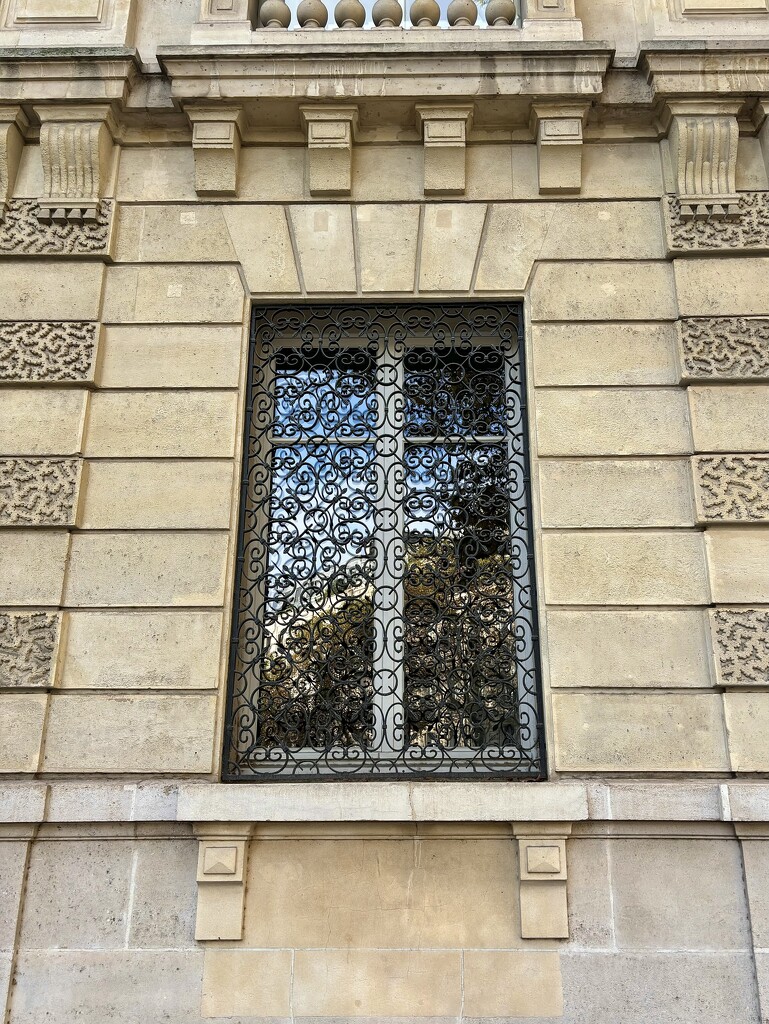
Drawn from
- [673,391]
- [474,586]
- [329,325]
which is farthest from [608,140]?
[474,586]

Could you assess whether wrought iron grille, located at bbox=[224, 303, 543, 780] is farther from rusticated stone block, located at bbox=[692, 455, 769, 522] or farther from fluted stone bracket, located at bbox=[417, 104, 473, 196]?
rusticated stone block, located at bbox=[692, 455, 769, 522]

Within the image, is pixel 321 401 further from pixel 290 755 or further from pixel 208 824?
pixel 208 824

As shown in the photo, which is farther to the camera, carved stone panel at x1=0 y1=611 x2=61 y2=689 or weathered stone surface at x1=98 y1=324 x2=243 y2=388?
weathered stone surface at x1=98 y1=324 x2=243 y2=388

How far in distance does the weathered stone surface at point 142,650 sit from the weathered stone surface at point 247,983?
1491 mm

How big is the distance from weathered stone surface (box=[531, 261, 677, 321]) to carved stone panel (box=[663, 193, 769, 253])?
0.23 metres

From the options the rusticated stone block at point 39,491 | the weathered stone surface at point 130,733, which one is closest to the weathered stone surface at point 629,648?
the weathered stone surface at point 130,733

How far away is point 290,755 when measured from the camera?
5.41 meters

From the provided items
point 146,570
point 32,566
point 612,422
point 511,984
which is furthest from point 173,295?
point 511,984

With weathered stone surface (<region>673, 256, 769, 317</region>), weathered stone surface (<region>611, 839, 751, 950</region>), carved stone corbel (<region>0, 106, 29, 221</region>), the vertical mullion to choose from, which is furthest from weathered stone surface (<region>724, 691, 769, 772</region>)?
carved stone corbel (<region>0, 106, 29, 221</region>)

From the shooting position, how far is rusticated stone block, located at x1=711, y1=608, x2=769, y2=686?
A: 17.2ft

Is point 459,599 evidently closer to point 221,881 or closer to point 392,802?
point 392,802

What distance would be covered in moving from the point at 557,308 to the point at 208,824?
3941 mm

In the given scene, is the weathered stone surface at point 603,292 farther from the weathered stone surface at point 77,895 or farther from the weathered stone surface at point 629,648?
the weathered stone surface at point 77,895

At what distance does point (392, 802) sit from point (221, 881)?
3.41ft
